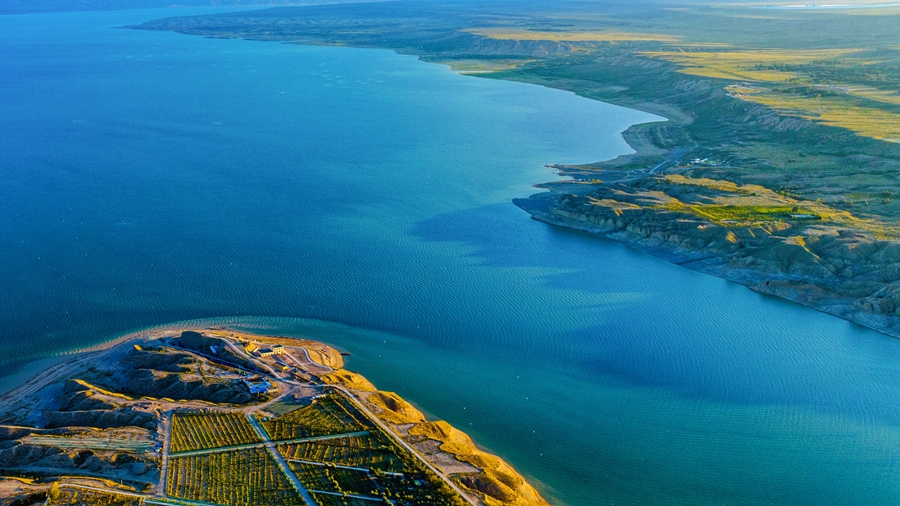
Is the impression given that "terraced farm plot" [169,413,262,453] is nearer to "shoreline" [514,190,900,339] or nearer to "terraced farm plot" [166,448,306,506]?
"terraced farm plot" [166,448,306,506]

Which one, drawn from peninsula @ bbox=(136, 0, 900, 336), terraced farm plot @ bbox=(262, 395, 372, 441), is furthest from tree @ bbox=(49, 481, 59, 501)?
peninsula @ bbox=(136, 0, 900, 336)

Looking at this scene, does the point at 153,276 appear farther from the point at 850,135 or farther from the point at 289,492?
the point at 850,135

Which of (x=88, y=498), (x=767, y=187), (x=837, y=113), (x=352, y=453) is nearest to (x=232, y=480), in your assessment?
(x=352, y=453)

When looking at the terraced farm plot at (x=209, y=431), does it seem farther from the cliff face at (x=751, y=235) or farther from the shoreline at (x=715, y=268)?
the cliff face at (x=751, y=235)

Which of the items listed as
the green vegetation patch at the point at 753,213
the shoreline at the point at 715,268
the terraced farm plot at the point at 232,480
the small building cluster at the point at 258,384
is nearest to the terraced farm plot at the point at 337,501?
the terraced farm plot at the point at 232,480

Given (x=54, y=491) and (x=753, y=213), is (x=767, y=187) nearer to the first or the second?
(x=753, y=213)

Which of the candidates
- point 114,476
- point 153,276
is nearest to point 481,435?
point 114,476
